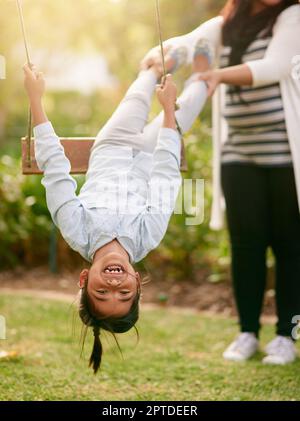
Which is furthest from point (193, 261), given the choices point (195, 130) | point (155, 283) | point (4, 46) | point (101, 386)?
point (4, 46)

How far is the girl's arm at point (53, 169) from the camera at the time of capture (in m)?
2.22

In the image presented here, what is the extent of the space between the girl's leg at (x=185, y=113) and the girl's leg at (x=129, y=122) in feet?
0.13

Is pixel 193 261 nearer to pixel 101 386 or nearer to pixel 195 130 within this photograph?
pixel 195 130

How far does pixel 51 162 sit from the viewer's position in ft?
7.30

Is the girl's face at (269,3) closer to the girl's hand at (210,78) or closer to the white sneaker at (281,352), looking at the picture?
the girl's hand at (210,78)

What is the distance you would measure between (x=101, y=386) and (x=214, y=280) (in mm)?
1671

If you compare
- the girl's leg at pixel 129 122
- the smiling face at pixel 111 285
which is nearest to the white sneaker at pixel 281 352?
the smiling face at pixel 111 285

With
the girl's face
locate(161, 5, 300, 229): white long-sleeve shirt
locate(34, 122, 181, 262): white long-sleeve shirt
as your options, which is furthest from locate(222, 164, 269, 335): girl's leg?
locate(34, 122, 181, 262): white long-sleeve shirt

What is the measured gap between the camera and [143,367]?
3.13 metres

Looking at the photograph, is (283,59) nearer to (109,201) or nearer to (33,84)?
(109,201)

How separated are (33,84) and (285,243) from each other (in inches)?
57.2

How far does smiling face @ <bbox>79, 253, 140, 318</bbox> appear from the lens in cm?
223

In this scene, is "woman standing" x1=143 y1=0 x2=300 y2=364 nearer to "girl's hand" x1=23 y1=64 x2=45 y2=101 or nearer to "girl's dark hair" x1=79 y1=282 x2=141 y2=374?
"girl's hand" x1=23 y1=64 x2=45 y2=101
